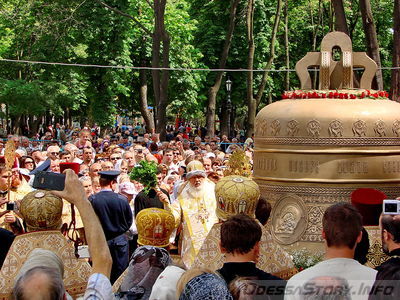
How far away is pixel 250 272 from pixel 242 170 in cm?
440

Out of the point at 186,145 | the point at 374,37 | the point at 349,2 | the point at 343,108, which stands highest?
the point at 349,2

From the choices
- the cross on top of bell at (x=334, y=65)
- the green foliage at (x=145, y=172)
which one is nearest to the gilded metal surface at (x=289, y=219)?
the cross on top of bell at (x=334, y=65)

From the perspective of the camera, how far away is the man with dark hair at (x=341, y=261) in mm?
4430

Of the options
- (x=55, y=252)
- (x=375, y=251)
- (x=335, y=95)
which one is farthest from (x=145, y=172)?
(x=335, y=95)

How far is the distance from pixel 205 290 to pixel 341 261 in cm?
106

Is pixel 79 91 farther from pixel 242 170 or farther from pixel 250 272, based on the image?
pixel 250 272

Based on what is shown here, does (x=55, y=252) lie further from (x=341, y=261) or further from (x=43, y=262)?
(x=341, y=261)

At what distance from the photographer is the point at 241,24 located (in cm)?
3575

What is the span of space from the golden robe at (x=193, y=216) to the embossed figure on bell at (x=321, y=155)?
0.74 metres

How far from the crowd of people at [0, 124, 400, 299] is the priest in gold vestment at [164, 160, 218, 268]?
1 centimetres

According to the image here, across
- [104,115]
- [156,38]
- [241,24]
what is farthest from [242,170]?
[241,24]

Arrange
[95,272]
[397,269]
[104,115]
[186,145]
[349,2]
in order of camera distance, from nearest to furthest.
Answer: [95,272] → [397,269] → [186,145] → [104,115] → [349,2]

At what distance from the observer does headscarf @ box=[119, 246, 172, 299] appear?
4988 millimetres

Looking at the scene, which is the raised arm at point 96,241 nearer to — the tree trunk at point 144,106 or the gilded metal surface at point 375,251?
the gilded metal surface at point 375,251
